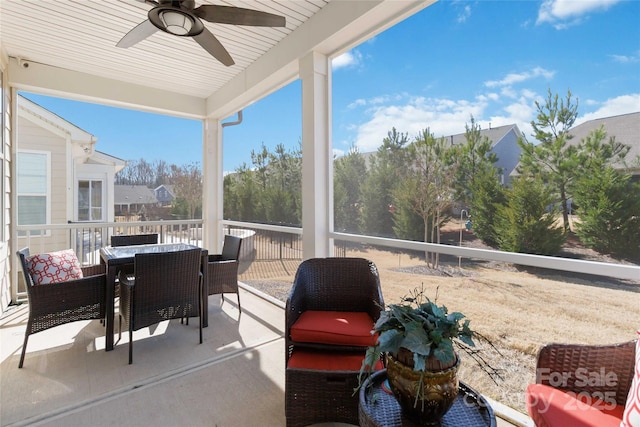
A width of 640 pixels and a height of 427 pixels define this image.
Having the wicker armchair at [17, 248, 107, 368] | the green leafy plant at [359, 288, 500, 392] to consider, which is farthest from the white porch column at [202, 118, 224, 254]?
the green leafy plant at [359, 288, 500, 392]

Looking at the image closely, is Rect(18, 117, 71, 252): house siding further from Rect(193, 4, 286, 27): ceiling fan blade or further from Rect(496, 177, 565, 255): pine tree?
Rect(496, 177, 565, 255): pine tree

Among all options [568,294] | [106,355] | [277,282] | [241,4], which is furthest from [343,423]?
[241,4]

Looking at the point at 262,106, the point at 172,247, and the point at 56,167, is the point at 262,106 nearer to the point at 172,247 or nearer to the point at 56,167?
the point at 172,247

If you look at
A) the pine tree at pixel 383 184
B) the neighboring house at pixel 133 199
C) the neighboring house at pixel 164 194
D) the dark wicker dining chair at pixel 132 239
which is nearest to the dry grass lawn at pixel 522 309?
the pine tree at pixel 383 184

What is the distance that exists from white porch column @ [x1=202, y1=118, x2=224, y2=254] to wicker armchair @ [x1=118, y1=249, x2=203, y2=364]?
260cm

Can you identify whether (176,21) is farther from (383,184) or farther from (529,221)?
(529,221)

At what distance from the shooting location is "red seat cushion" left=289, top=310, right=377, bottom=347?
189 cm

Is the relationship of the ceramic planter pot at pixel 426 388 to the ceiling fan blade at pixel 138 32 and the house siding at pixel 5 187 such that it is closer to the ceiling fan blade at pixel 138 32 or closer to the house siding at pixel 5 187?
the ceiling fan blade at pixel 138 32

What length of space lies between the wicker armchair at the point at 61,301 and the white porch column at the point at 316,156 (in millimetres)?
1906

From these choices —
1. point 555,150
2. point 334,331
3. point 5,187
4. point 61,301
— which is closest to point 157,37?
point 5,187

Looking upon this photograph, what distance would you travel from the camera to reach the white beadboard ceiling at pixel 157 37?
9.21 ft

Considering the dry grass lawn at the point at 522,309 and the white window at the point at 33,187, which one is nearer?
the dry grass lawn at the point at 522,309

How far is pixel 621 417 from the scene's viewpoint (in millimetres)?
1204

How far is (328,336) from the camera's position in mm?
1910
